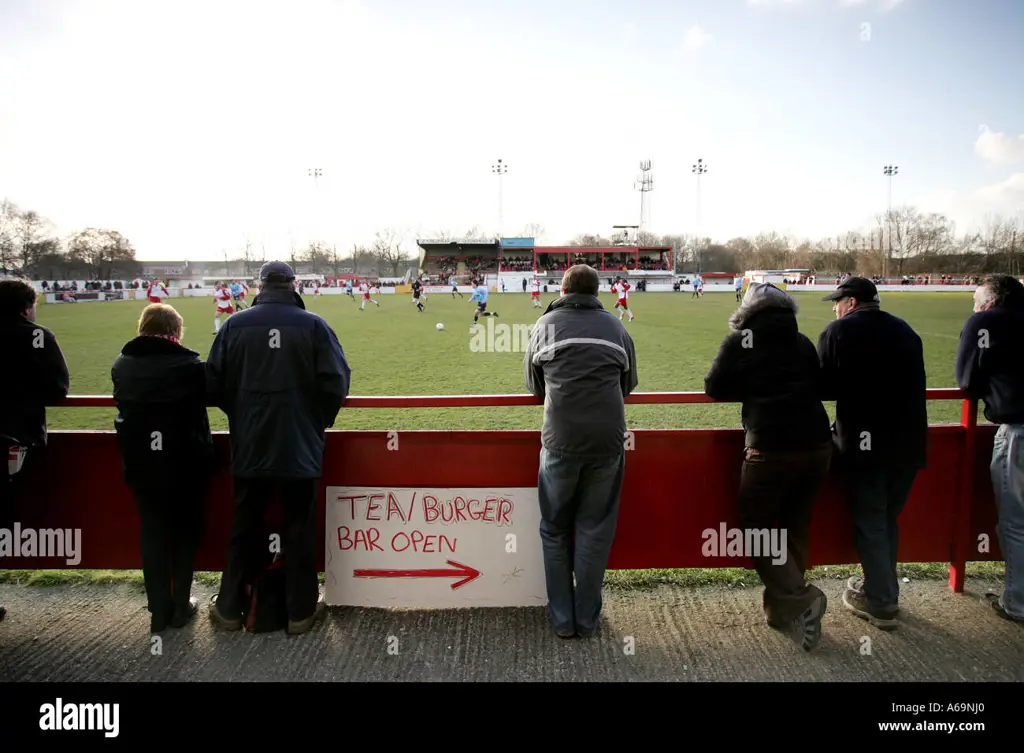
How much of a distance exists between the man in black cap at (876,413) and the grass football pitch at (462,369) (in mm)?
110

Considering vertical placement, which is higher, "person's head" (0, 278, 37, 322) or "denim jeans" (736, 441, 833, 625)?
"person's head" (0, 278, 37, 322)

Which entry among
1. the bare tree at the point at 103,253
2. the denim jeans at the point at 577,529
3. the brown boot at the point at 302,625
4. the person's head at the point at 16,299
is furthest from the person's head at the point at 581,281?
the bare tree at the point at 103,253

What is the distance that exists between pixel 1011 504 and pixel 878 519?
867 mm

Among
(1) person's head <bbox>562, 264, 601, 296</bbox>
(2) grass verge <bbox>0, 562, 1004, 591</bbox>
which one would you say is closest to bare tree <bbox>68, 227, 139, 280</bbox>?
(2) grass verge <bbox>0, 562, 1004, 591</bbox>

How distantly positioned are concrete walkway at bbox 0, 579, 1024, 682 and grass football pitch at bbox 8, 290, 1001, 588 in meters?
0.51

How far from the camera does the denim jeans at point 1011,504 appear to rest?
3.69 meters

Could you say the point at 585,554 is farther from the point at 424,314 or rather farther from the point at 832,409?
the point at 424,314

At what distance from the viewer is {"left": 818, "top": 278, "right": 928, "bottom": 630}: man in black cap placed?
3463 mm

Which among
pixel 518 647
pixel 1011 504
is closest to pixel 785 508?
pixel 1011 504

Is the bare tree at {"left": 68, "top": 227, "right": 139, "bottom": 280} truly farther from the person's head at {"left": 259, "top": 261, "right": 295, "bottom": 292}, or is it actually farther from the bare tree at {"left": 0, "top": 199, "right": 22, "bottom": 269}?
the person's head at {"left": 259, "top": 261, "right": 295, "bottom": 292}

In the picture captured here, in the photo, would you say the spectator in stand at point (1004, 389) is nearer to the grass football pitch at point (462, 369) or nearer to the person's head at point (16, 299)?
the grass football pitch at point (462, 369)

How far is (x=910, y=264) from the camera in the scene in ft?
186
